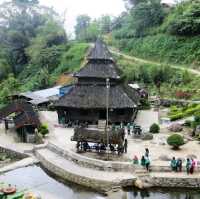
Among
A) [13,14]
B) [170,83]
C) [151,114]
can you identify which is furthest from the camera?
[13,14]

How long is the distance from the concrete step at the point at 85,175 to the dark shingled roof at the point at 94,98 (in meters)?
9.71

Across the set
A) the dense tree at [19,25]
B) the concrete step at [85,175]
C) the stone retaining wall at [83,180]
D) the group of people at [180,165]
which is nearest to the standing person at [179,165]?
the group of people at [180,165]

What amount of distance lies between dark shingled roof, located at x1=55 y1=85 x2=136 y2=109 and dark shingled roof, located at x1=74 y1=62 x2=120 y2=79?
1.23 meters

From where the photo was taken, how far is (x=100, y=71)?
158 feet

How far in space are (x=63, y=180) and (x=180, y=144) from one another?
1049cm

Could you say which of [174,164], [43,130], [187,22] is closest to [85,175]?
[174,164]

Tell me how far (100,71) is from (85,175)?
17.4m

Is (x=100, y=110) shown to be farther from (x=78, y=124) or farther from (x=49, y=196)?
(x=49, y=196)

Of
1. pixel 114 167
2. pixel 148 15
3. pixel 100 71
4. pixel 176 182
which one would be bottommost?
pixel 176 182

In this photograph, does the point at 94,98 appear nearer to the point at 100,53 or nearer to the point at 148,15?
the point at 100,53

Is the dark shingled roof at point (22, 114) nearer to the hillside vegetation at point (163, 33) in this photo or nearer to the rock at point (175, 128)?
the rock at point (175, 128)

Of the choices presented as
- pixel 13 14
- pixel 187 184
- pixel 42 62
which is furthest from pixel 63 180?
pixel 13 14

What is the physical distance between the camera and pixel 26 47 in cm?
10319

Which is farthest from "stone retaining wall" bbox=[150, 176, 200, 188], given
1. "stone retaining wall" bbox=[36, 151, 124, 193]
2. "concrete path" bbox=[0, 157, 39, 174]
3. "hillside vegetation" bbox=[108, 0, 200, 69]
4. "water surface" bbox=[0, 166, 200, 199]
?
"hillside vegetation" bbox=[108, 0, 200, 69]
